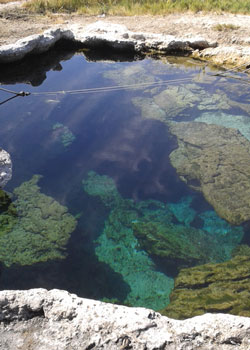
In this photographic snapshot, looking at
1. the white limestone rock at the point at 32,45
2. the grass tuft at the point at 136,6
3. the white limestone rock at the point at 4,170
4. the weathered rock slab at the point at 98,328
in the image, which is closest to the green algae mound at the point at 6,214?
the white limestone rock at the point at 4,170

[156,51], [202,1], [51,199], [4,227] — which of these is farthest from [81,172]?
[202,1]

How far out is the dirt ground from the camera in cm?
948

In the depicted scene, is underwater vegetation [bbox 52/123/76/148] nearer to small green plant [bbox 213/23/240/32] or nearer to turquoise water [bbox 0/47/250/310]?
turquoise water [bbox 0/47/250/310]

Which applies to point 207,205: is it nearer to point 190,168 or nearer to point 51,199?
point 190,168

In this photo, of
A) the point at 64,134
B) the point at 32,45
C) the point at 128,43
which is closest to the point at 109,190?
the point at 64,134

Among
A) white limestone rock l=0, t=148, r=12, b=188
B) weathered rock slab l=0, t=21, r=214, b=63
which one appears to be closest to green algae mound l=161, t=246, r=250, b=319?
white limestone rock l=0, t=148, r=12, b=188

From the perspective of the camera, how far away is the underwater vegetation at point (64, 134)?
6.38m

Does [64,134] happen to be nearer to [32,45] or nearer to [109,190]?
[109,190]

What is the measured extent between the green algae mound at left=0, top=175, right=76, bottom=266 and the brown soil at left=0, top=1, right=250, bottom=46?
6415 millimetres

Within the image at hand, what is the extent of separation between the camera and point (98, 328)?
7.47 feet

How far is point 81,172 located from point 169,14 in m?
8.74

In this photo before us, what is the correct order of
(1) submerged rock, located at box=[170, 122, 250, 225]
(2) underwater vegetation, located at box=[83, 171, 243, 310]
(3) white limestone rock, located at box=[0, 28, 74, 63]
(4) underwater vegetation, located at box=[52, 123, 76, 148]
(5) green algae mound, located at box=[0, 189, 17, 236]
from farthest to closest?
(3) white limestone rock, located at box=[0, 28, 74, 63], (4) underwater vegetation, located at box=[52, 123, 76, 148], (1) submerged rock, located at box=[170, 122, 250, 225], (5) green algae mound, located at box=[0, 189, 17, 236], (2) underwater vegetation, located at box=[83, 171, 243, 310]

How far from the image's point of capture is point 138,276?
13.0ft

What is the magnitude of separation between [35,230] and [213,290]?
8.38 ft
